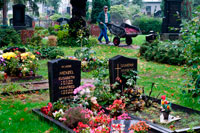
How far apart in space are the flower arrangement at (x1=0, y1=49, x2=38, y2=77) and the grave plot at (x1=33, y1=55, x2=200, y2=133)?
3403 mm

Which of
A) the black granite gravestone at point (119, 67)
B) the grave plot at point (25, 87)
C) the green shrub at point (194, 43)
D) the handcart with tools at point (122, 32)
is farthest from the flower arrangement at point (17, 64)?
the handcart with tools at point (122, 32)

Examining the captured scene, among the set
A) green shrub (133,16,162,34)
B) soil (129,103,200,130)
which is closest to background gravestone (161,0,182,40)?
soil (129,103,200,130)

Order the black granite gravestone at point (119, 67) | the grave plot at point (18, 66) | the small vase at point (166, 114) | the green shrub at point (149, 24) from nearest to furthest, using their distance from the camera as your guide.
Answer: the small vase at point (166, 114), the black granite gravestone at point (119, 67), the grave plot at point (18, 66), the green shrub at point (149, 24)

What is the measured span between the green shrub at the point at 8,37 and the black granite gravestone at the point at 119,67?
42.4 feet

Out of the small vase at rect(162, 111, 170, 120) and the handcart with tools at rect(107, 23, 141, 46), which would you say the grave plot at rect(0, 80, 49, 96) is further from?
the handcart with tools at rect(107, 23, 141, 46)

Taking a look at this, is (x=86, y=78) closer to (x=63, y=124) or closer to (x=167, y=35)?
(x=63, y=124)

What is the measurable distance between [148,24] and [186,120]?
106ft

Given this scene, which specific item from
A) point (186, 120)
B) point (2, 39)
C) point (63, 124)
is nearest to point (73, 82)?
point (63, 124)

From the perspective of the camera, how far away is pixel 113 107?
21.2ft

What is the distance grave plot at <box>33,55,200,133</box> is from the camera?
578cm

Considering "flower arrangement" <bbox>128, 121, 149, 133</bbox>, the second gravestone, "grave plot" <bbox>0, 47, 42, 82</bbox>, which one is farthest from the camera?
"grave plot" <bbox>0, 47, 42, 82</bbox>

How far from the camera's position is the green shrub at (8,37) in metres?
19.3

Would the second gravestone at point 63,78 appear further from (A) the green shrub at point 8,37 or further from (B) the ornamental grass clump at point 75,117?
(A) the green shrub at point 8,37

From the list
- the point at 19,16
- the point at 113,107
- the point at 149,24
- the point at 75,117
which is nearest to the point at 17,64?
the point at 113,107
